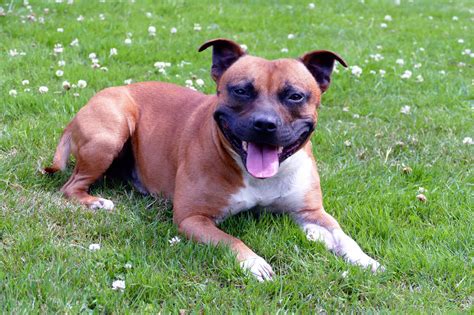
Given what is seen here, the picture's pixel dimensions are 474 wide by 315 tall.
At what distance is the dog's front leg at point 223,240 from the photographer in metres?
3.20

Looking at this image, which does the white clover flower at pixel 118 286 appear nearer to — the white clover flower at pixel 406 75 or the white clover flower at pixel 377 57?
the white clover flower at pixel 406 75

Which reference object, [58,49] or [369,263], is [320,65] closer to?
[369,263]

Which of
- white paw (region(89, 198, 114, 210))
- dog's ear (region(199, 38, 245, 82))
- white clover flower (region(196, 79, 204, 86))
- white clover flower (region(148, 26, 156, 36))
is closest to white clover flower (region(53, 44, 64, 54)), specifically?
white clover flower (region(148, 26, 156, 36))

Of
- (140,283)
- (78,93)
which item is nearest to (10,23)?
(78,93)

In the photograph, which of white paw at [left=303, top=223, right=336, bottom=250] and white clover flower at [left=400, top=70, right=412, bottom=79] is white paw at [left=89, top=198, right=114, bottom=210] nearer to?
white paw at [left=303, top=223, right=336, bottom=250]

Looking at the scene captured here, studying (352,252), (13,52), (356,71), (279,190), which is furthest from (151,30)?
(352,252)

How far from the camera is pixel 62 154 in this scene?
4508mm

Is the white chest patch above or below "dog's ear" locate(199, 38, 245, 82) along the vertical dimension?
below

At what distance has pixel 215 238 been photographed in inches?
137

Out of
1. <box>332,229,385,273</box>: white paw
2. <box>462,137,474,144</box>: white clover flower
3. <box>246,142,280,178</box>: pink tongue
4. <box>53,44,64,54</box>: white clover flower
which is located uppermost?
<box>246,142,280,178</box>: pink tongue

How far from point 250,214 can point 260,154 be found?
546 mm

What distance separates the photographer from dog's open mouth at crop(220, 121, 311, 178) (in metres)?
3.54

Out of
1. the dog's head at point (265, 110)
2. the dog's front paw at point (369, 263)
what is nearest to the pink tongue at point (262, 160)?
the dog's head at point (265, 110)

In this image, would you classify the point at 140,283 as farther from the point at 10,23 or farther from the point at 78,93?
the point at 10,23
